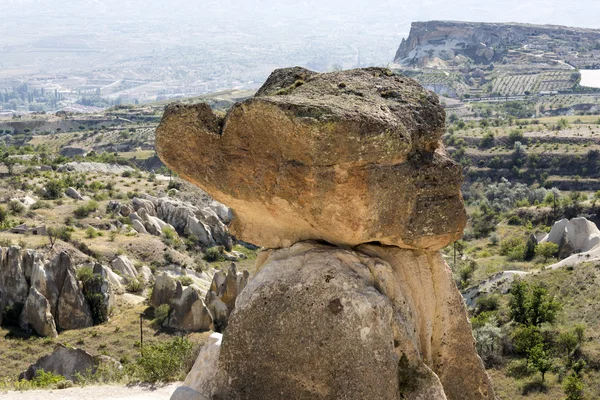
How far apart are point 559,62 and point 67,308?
181908 millimetres

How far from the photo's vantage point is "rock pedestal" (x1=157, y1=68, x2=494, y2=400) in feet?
28.5

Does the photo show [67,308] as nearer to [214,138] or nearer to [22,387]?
[22,387]

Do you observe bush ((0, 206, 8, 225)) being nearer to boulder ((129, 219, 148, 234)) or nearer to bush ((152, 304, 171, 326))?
boulder ((129, 219, 148, 234))

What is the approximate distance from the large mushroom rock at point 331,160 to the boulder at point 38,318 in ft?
78.6

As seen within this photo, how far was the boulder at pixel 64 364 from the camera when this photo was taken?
2414 centimetres

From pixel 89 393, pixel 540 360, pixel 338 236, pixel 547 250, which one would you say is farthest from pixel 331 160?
pixel 547 250

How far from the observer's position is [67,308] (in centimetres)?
3353

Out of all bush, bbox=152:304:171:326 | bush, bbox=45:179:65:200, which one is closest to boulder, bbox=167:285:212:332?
bush, bbox=152:304:171:326

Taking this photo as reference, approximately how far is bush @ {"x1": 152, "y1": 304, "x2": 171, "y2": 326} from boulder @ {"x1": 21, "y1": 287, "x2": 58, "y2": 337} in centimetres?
419

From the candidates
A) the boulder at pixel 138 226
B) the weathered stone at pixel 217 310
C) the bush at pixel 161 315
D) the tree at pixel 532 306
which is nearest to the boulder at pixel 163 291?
the bush at pixel 161 315

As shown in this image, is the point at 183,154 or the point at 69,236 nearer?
the point at 183,154

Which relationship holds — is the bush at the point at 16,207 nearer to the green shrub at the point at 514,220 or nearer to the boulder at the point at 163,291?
the boulder at the point at 163,291

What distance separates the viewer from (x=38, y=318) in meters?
31.8

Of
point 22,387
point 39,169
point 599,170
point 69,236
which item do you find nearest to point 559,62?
point 599,170
